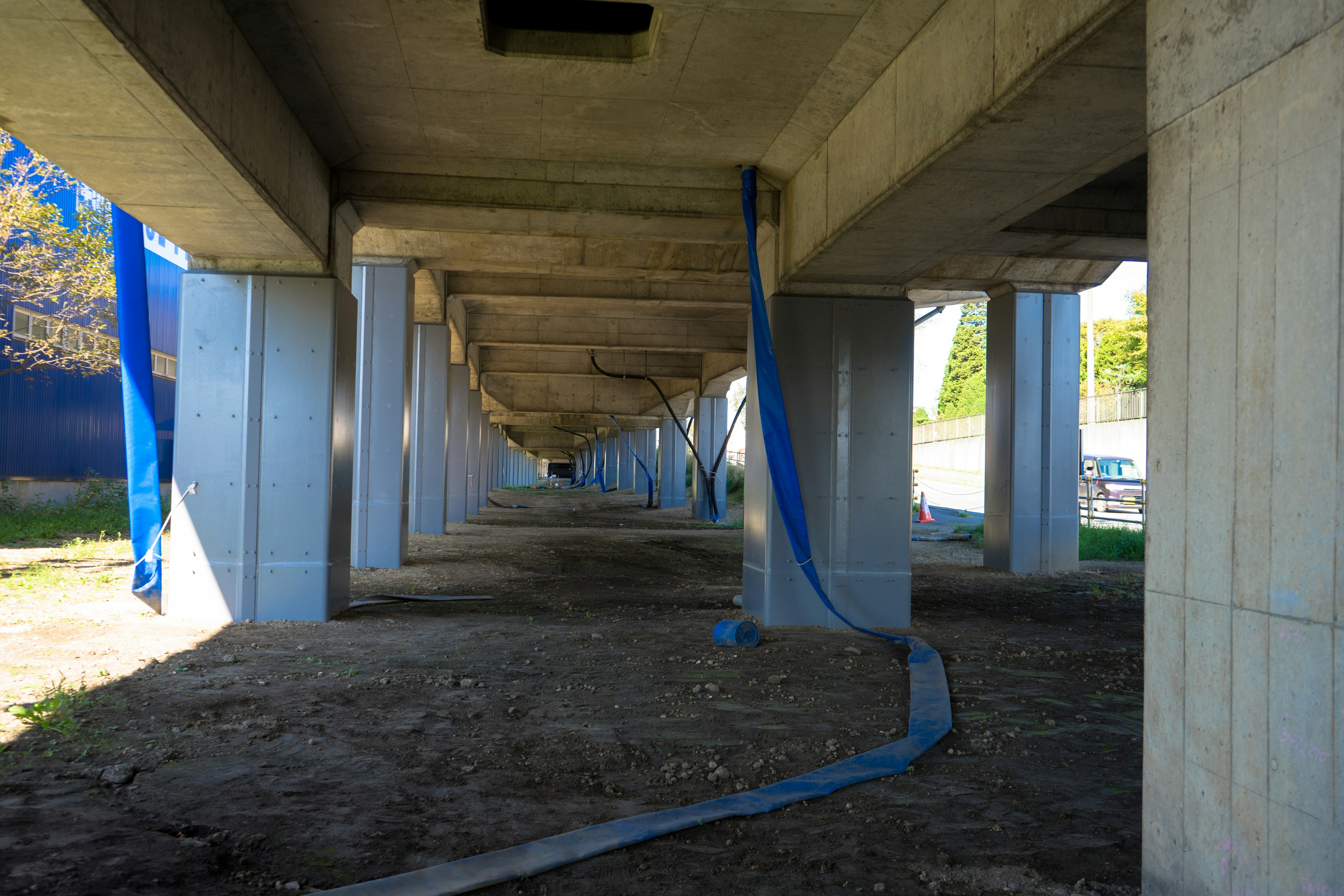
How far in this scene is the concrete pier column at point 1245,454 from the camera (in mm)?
2582

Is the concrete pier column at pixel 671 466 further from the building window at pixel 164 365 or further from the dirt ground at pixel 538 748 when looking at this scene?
the dirt ground at pixel 538 748

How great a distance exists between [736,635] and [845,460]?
237 centimetres

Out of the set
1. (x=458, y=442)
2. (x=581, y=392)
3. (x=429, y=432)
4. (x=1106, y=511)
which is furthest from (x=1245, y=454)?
(x=581, y=392)

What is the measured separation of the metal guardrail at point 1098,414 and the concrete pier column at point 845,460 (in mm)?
23740

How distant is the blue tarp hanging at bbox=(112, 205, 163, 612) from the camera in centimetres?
831

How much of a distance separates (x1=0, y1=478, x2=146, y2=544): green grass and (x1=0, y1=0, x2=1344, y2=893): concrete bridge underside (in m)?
6.02

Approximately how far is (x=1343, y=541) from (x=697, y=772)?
322cm

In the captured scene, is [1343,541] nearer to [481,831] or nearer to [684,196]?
[481,831]

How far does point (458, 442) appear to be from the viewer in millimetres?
24375

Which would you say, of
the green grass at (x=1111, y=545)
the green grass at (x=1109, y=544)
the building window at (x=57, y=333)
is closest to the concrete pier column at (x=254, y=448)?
the building window at (x=57, y=333)

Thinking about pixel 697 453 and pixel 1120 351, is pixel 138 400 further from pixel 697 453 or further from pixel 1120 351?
pixel 1120 351

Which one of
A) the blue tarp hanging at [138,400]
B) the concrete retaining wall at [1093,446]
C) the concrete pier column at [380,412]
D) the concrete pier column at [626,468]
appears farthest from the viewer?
the concrete pier column at [626,468]

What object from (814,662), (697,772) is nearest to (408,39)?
(697,772)

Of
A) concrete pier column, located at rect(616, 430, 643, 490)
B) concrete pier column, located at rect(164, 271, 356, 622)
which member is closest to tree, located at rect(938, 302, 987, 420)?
concrete pier column, located at rect(616, 430, 643, 490)
